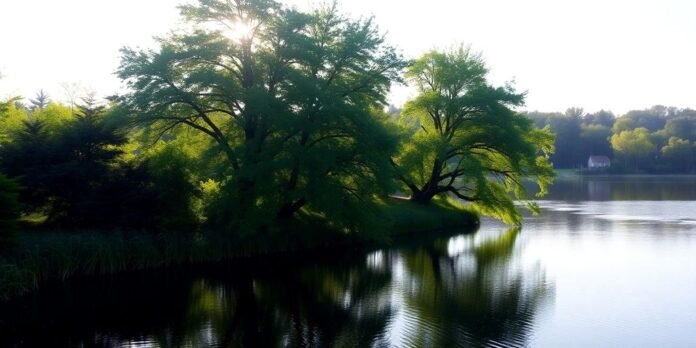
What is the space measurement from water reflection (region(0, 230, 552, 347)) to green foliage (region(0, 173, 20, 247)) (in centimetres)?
223

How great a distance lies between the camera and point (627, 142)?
118 metres

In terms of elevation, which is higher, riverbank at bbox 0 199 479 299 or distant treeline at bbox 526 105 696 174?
distant treeline at bbox 526 105 696 174

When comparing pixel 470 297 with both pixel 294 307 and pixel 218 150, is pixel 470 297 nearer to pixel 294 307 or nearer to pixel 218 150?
pixel 294 307

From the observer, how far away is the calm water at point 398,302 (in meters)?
15.3

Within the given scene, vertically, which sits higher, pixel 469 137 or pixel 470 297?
pixel 469 137

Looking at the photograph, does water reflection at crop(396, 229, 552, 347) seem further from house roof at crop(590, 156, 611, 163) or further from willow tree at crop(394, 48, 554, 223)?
house roof at crop(590, 156, 611, 163)

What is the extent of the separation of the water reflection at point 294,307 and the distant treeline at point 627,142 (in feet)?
306

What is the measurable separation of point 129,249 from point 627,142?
11611 centimetres

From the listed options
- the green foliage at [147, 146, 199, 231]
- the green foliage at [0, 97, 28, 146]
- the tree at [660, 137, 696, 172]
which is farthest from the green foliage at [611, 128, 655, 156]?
the green foliage at [0, 97, 28, 146]

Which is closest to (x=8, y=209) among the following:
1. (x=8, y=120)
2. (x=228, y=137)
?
(x=228, y=137)

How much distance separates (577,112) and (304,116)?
481ft


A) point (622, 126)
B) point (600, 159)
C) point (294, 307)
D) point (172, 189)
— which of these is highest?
point (622, 126)

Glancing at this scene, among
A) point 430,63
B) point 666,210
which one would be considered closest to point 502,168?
point 430,63

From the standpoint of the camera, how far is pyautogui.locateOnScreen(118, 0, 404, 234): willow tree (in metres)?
25.5
